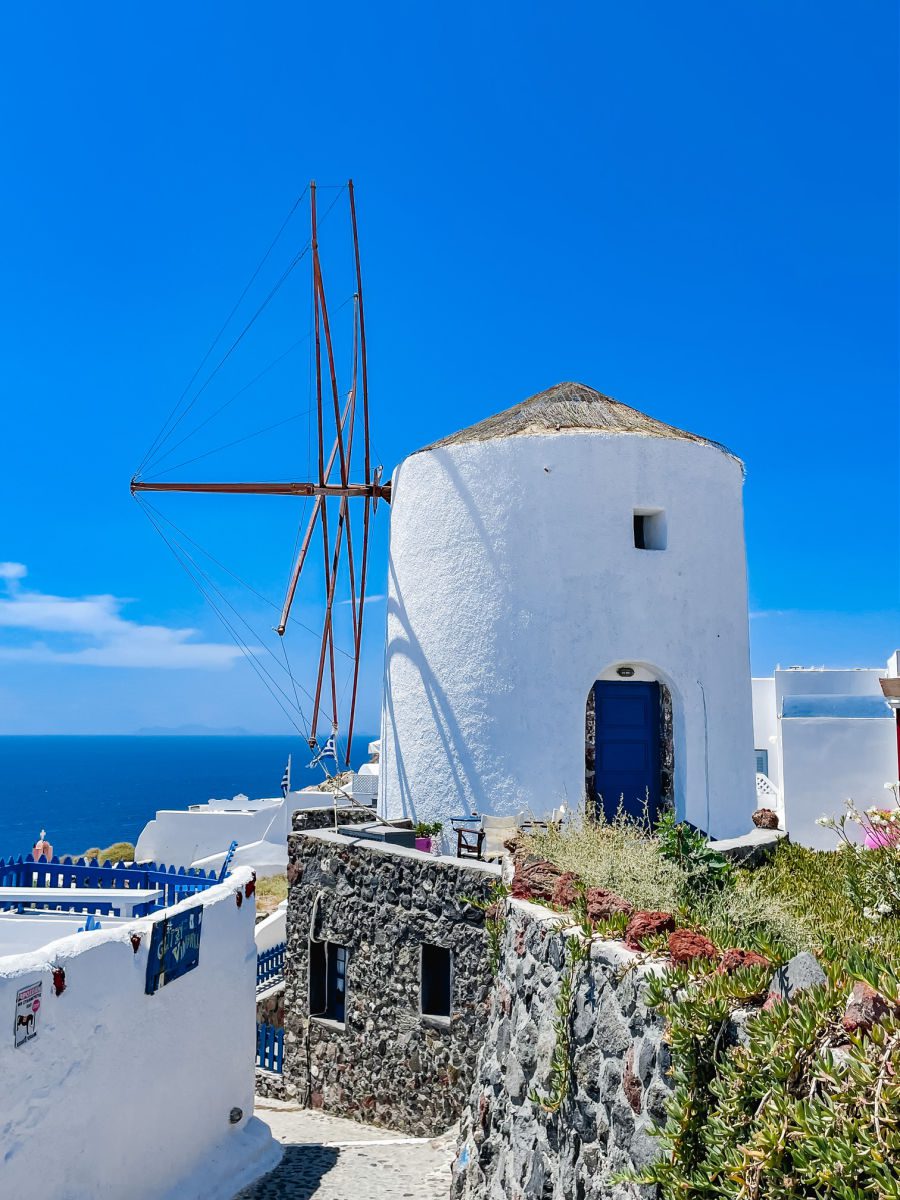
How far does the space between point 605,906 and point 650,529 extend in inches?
309

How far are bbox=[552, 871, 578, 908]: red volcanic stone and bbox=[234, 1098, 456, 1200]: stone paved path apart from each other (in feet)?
11.6

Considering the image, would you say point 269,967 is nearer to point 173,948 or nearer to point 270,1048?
point 270,1048

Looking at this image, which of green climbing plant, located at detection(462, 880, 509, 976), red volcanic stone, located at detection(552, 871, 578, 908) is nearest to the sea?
green climbing plant, located at detection(462, 880, 509, 976)

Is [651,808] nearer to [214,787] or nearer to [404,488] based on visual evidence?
[404,488]

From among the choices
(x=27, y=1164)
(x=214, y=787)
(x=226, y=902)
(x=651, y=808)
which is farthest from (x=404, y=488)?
(x=214, y=787)

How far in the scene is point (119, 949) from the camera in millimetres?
6961

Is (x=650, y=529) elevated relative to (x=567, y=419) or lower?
lower

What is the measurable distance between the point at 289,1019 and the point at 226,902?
13.2ft

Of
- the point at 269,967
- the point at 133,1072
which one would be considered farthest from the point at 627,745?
the point at 133,1072

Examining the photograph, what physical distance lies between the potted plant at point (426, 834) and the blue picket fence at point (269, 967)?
370 cm

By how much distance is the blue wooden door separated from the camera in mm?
12797

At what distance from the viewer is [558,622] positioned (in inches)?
487

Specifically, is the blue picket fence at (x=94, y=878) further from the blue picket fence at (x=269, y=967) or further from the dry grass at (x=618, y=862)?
the blue picket fence at (x=269, y=967)

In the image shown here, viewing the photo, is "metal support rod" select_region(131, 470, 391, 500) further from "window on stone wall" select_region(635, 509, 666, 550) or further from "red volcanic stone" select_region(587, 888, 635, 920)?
"red volcanic stone" select_region(587, 888, 635, 920)
